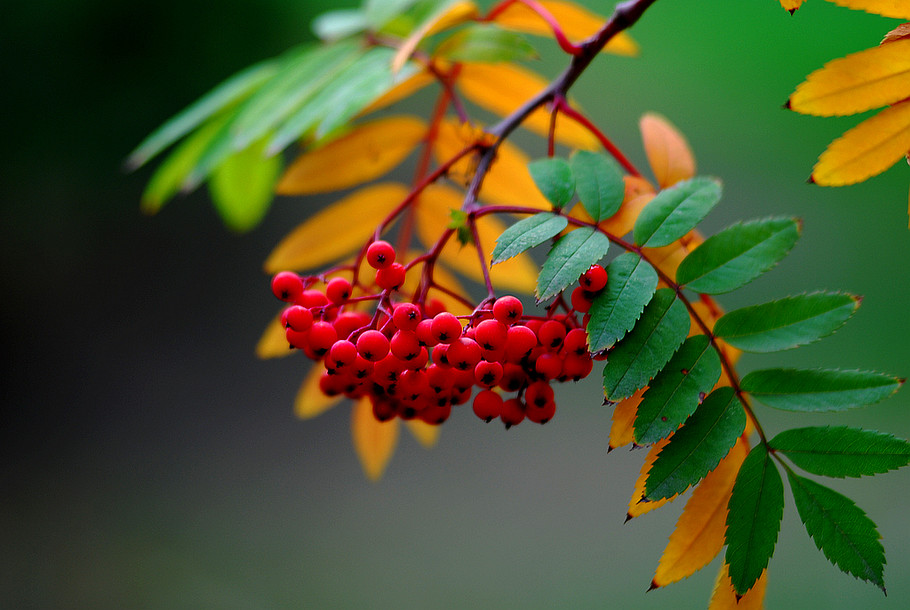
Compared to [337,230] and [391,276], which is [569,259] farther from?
[337,230]

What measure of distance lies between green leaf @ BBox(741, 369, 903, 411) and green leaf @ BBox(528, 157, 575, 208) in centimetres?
16

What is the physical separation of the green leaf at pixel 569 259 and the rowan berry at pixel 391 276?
3.6 inches

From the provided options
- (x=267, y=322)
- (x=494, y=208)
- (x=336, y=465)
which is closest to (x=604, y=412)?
(x=336, y=465)

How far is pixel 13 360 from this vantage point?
204 centimetres

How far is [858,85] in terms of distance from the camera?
0.36 metres

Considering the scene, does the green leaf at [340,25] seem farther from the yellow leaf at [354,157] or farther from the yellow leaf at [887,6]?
the yellow leaf at [887,6]

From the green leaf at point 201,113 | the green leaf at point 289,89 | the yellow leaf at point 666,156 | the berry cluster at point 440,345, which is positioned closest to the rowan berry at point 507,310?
the berry cluster at point 440,345

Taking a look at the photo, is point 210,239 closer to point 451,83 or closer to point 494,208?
point 451,83

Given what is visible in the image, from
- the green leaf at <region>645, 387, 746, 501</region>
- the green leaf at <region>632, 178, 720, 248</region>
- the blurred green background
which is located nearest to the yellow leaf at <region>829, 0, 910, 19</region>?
the green leaf at <region>632, 178, 720, 248</region>

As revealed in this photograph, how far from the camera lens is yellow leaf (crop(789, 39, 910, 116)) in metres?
0.36

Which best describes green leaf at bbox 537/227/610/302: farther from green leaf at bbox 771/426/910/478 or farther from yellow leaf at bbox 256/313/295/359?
yellow leaf at bbox 256/313/295/359

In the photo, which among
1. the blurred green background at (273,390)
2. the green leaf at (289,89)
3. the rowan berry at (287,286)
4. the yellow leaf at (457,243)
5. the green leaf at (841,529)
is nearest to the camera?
the green leaf at (841,529)

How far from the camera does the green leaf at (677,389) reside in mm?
367

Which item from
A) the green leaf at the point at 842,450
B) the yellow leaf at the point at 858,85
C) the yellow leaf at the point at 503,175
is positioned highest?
the yellow leaf at the point at 858,85
